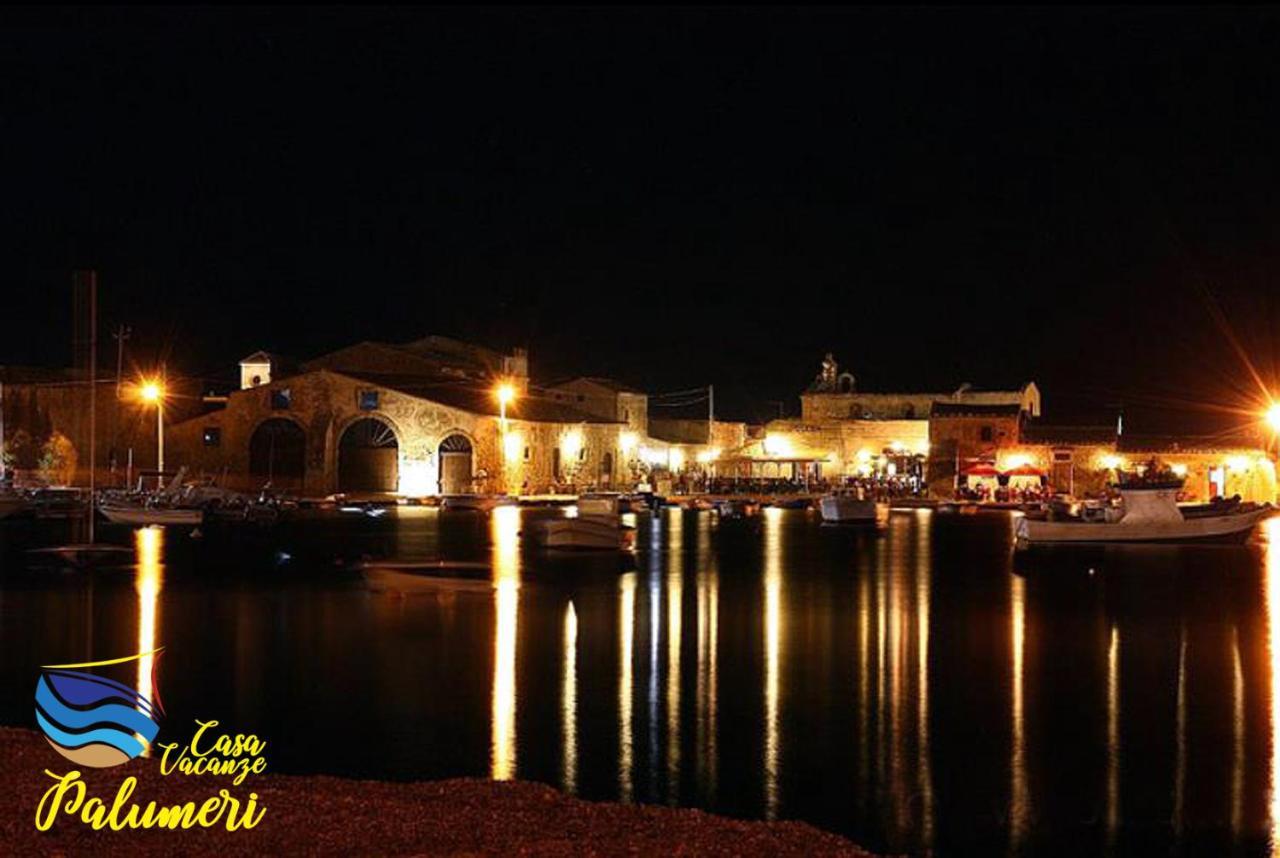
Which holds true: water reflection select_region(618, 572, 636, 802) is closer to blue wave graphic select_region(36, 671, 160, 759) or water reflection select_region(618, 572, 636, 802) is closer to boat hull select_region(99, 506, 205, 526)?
blue wave graphic select_region(36, 671, 160, 759)

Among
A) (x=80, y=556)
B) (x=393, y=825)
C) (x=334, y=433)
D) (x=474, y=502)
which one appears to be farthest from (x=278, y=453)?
(x=393, y=825)

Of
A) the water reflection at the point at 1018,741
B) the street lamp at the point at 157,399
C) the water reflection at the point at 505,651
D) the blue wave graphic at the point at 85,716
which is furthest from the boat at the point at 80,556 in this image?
the street lamp at the point at 157,399

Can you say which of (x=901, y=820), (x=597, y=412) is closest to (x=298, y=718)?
(x=901, y=820)

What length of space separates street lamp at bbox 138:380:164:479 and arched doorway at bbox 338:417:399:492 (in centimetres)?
609

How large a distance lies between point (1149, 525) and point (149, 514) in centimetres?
2559

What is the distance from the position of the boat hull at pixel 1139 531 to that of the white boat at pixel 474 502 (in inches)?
665

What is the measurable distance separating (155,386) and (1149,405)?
44.6 metres

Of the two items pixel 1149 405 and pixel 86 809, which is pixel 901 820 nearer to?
pixel 86 809

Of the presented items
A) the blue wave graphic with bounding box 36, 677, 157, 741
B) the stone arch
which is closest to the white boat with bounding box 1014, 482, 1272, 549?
the stone arch

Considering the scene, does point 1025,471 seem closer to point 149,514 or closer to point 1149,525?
point 1149,525

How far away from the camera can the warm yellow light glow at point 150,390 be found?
47594 mm

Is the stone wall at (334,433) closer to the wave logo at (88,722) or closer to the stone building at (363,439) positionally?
the stone building at (363,439)

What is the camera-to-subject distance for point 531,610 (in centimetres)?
1798

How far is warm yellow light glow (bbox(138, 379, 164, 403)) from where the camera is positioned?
47.6m
